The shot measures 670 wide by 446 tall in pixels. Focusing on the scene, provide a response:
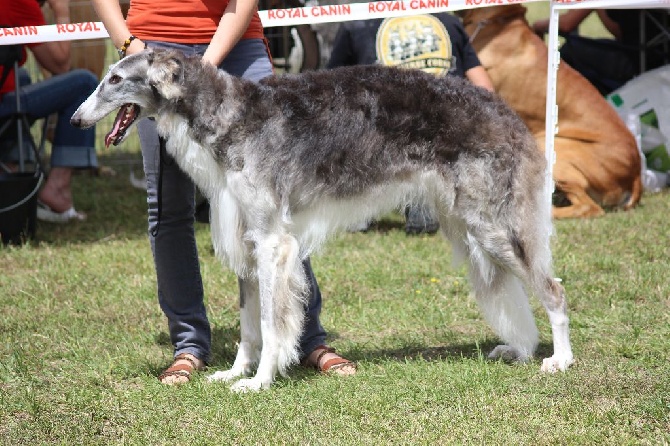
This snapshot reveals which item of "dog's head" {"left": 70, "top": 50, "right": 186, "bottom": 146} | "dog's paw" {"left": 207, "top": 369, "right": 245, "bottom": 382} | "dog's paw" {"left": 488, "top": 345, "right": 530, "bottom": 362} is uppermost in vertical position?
"dog's head" {"left": 70, "top": 50, "right": 186, "bottom": 146}

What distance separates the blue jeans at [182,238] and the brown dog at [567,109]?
377 cm

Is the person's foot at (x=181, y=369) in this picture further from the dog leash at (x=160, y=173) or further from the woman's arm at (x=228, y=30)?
the woman's arm at (x=228, y=30)

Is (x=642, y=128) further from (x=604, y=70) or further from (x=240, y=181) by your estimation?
(x=240, y=181)

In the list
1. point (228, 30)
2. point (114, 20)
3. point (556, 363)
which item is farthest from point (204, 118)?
point (556, 363)

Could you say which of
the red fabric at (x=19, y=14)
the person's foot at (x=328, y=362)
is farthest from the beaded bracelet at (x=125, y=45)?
the red fabric at (x=19, y=14)

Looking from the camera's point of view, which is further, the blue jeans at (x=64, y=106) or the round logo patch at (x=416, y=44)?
the blue jeans at (x=64, y=106)

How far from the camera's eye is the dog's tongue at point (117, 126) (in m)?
3.88

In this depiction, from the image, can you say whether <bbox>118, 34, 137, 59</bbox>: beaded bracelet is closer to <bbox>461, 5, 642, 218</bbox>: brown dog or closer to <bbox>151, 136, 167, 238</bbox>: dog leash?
<bbox>151, 136, 167, 238</bbox>: dog leash

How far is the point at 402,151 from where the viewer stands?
4.09 m

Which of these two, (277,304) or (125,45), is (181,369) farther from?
(125,45)

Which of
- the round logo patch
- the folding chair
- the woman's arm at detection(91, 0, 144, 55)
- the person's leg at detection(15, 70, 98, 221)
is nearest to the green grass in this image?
the folding chair

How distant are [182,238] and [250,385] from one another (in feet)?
2.53

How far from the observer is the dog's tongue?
12.7ft

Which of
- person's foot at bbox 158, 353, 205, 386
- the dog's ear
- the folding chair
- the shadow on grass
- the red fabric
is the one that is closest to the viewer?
the dog's ear
